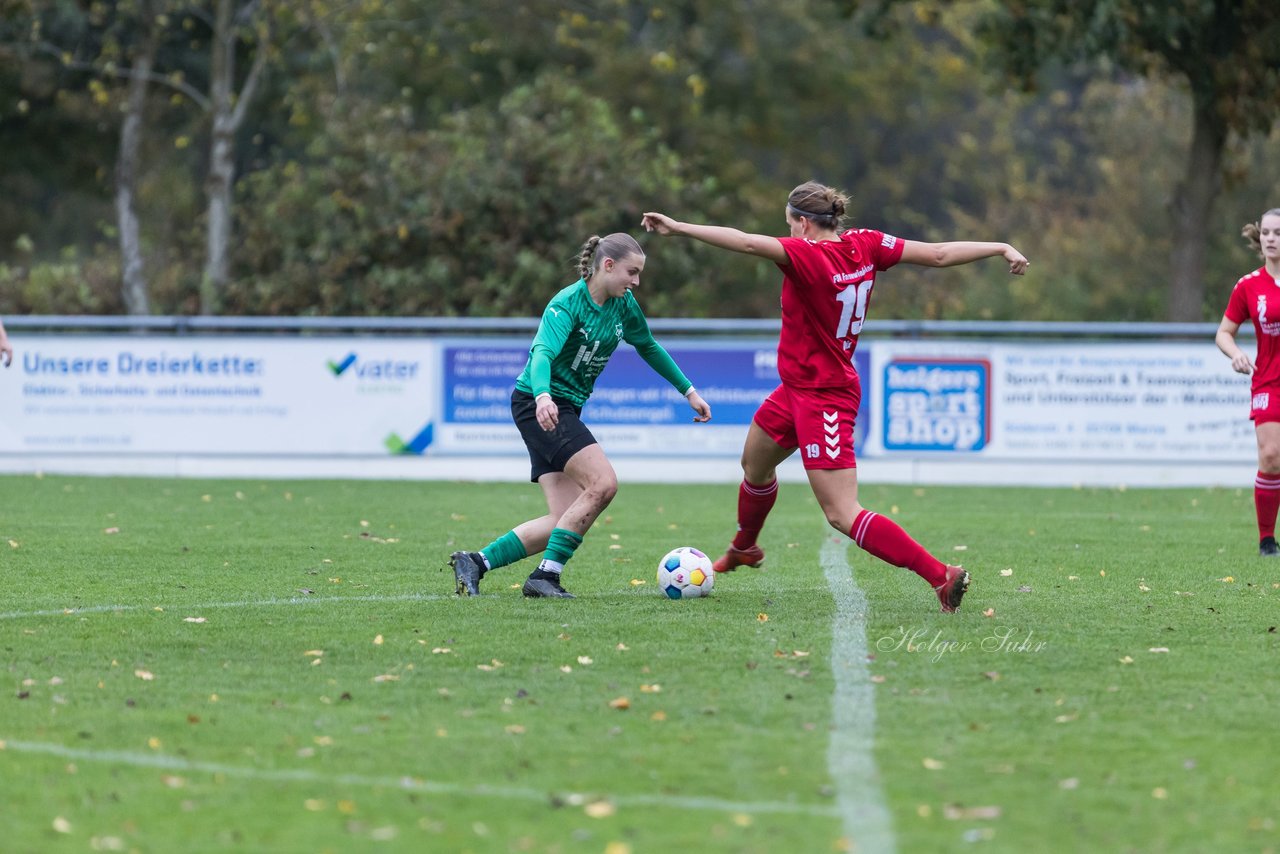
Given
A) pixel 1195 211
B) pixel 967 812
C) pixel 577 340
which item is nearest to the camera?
pixel 967 812

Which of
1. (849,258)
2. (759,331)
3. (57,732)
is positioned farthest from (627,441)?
(57,732)

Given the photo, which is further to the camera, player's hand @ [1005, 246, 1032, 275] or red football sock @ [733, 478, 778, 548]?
red football sock @ [733, 478, 778, 548]

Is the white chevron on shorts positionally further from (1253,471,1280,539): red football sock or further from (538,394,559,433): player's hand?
(1253,471,1280,539): red football sock

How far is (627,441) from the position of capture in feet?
54.9

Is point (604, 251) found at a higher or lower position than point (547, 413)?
higher

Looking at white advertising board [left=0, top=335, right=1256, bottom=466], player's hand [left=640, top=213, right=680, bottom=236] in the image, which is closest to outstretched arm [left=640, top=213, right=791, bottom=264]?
player's hand [left=640, top=213, right=680, bottom=236]

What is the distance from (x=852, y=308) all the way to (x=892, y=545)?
1040 millimetres

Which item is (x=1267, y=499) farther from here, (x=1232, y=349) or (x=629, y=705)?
(x=629, y=705)

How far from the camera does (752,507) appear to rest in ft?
27.3

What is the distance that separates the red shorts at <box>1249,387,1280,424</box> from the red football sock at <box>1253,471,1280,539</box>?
14.7 inches

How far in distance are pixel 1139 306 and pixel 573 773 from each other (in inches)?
918

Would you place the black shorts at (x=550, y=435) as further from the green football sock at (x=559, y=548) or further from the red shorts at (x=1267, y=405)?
the red shorts at (x=1267, y=405)

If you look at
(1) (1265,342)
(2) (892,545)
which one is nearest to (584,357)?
(2) (892,545)

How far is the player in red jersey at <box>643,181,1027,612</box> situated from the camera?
23.6 feet
